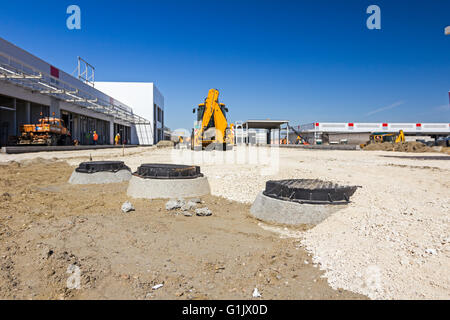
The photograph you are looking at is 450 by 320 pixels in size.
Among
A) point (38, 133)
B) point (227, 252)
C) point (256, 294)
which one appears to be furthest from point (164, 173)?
point (38, 133)

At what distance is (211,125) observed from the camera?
21219 mm

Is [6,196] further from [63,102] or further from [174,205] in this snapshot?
[63,102]

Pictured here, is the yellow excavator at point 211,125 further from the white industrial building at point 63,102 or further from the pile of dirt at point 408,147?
the pile of dirt at point 408,147

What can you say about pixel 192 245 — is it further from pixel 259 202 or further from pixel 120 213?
pixel 120 213

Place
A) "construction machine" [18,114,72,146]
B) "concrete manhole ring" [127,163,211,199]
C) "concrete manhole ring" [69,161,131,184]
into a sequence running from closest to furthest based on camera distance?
"concrete manhole ring" [127,163,211,199] < "concrete manhole ring" [69,161,131,184] < "construction machine" [18,114,72,146]

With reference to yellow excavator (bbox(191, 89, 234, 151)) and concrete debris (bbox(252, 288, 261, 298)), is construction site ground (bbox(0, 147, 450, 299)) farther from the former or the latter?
yellow excavator (bbox(191, 89, 234, 151))

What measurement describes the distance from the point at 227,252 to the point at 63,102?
29.5 meters

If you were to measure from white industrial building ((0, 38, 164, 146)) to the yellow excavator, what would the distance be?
36.4ft

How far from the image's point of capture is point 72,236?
3426 mm

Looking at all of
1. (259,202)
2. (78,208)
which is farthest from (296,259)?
(78,208)

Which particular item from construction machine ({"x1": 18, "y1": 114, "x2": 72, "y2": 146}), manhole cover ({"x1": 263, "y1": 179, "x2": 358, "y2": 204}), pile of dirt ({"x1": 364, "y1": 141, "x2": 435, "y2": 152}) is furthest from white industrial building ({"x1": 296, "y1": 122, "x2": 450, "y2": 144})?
manhole cover ({"x1": 263, "y1": 179, "x2": 358, "y2": 204})

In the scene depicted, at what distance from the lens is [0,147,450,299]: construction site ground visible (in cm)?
228

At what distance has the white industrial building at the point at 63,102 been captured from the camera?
1992 cm

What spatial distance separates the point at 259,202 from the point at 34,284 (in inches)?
122
